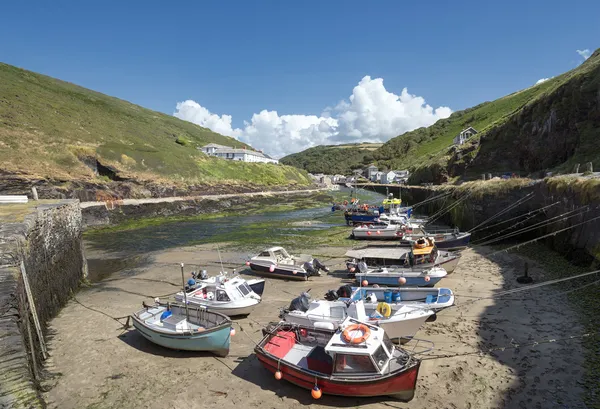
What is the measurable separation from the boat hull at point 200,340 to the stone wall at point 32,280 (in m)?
4.06

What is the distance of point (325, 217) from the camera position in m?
56.1

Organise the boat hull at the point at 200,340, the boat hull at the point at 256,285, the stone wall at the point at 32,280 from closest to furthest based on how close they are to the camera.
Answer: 1. the stone wall at the point at 32,280
2. the boat hull at the point at 200,340
3. the boat hull at the point at 256,285

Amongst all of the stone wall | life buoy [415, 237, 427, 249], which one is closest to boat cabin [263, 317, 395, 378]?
the stone wall

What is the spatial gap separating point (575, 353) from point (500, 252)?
1521cm

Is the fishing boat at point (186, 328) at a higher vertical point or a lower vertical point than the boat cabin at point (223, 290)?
lower

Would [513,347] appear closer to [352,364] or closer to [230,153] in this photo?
[352,364]

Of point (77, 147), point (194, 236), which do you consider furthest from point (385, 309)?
point (77, 147)

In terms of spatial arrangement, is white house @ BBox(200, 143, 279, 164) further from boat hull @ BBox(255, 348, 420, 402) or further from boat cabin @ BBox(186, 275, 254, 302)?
boat hull @ BBox(255, 348, 420, 402)

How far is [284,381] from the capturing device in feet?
38.7

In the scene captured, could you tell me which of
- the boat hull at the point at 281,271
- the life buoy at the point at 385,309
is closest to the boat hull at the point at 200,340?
the life buoy at the point at 385,309

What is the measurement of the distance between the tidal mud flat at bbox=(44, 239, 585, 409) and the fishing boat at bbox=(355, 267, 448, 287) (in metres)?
1.56

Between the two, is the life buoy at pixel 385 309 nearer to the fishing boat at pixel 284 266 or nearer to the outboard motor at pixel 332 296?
the outboard motor at pixel 332 296

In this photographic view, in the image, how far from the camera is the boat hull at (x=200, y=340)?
1305 centimetres

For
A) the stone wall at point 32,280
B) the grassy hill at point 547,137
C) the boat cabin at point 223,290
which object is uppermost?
the grassy hill at point 547,137
